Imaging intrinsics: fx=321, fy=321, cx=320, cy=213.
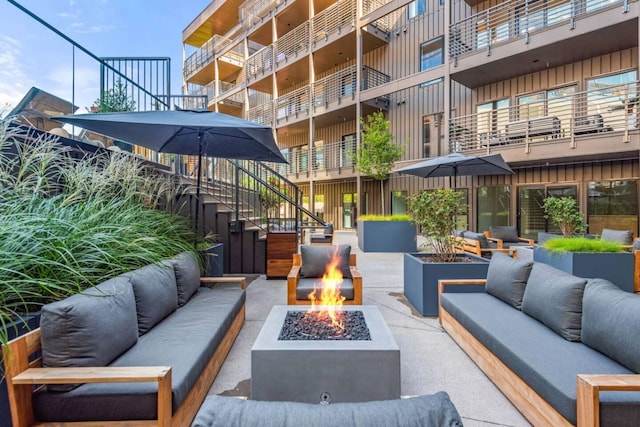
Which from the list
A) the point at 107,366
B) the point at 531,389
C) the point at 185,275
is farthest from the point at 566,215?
the point at 107,366

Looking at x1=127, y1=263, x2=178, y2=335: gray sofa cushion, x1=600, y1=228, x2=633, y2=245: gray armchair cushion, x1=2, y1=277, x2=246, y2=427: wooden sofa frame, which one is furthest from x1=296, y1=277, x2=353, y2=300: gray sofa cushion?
x1=600, y1=228, x2=633, y2=245: gray armchair cushion

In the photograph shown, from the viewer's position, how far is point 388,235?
28.7 ft

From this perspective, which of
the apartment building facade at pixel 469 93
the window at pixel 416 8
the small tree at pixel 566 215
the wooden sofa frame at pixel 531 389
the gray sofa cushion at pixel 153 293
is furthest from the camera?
the window at pixel 416 8

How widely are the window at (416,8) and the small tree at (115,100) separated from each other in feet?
36.1

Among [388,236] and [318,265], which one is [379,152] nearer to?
[388,236]

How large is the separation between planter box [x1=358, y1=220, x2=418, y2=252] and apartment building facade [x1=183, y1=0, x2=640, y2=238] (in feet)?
6.32

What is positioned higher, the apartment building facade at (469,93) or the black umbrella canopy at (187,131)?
the apartment building facade at (469,93)

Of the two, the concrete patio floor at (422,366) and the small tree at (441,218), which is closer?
the concrete patio floor at (422,366)

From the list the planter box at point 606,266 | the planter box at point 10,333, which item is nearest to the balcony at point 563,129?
the planter box at point 606,266

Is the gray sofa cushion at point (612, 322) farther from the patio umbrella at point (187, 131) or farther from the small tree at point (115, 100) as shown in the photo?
the small tree at point (115, 100)

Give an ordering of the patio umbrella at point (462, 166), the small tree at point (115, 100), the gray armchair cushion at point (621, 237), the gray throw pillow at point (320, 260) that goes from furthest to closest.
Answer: the patio umbrella at point (462, 166) < the gray armchair cushion at point (621, 237) < the small tree at point (115, 100) < the gray throw pillow at point (320, 260)

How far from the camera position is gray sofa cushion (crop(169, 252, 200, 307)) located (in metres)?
3.02

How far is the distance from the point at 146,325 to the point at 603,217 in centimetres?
1049

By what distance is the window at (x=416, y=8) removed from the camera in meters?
12.0
